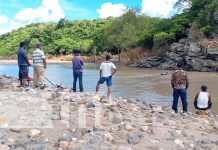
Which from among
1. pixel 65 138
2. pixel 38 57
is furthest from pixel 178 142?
pixel 38 57

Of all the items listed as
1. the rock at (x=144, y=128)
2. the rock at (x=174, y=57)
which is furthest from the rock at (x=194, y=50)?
the rock at (x=144, y=128)

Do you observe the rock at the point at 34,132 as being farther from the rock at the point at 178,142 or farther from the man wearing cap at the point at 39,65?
the man wearing cap at the point at 39,65

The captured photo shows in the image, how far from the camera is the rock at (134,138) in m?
8.31

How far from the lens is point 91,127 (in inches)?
358

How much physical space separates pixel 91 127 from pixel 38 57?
6.40m

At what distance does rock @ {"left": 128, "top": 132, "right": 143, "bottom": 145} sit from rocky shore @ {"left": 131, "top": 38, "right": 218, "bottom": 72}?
34.5m

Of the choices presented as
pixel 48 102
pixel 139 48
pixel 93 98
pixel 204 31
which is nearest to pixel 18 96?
pixel 48 102

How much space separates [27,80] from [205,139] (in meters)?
8.69

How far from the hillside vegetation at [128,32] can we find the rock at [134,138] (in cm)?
3826

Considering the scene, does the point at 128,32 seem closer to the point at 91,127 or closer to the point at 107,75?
the point at 107,75

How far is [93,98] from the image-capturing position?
468 inches

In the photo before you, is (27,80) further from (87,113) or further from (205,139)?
(205,139)

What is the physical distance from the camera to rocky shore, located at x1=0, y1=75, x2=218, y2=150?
8.16 meters

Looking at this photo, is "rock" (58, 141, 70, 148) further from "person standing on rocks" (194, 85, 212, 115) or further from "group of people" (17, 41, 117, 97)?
"person standing on rocks" (194, 85, 212, 115)
